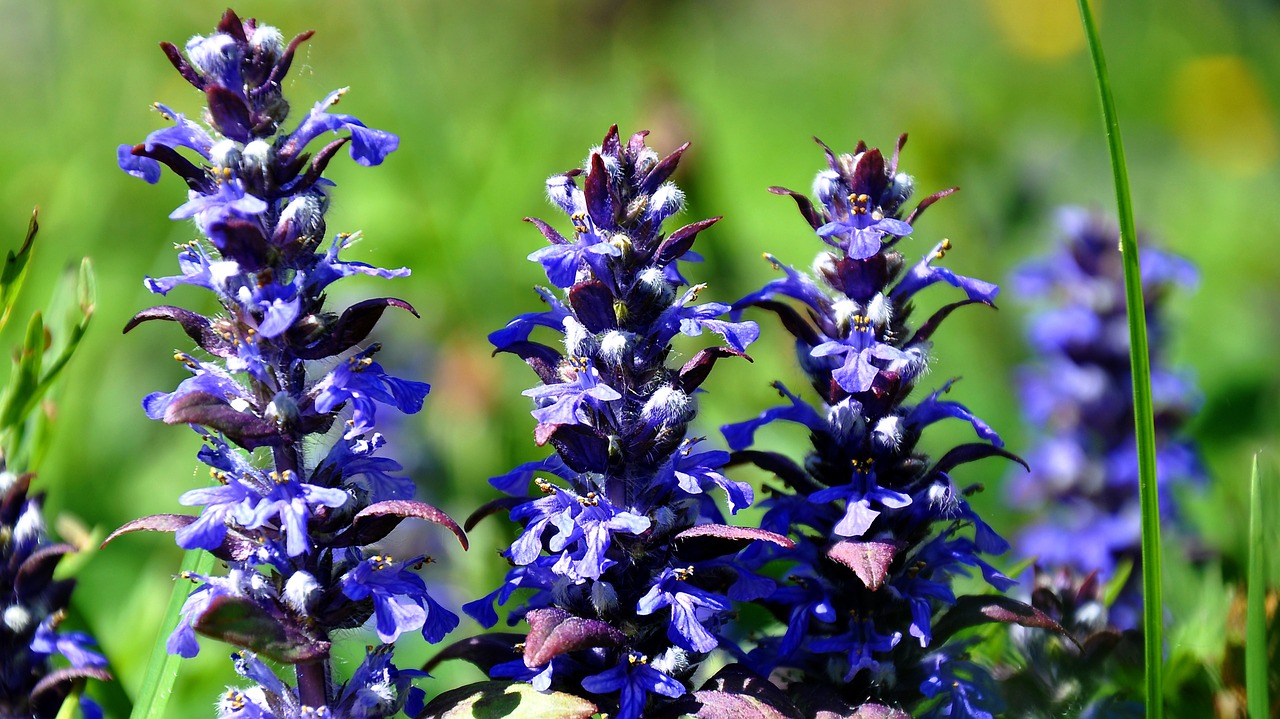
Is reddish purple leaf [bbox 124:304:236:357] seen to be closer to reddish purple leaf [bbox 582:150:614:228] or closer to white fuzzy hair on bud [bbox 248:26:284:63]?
white fuzzy hair on bud [bbox 248:26:284:63]

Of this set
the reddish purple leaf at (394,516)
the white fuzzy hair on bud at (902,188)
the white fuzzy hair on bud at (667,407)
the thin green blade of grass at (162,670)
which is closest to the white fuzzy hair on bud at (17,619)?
the thin green blade of grass at (162,670)

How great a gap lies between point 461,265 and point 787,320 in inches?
86.7

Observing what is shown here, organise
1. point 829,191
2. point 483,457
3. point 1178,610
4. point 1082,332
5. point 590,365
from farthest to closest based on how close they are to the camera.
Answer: point 483,457 < point 1082,332 < point 1178,610 < point 829,191 < point 590,365

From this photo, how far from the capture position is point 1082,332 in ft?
8.63

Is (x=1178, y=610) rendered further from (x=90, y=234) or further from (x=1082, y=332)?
(x=90, y=234)

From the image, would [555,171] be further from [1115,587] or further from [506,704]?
[506,704]

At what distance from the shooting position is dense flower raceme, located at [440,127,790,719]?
3.92ft

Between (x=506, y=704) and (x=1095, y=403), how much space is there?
1.88m

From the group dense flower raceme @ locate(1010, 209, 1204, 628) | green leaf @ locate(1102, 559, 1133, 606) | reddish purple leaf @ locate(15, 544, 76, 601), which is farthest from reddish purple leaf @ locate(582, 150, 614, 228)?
dense flower raceme @ locate(1010, 209, 1204, 628)

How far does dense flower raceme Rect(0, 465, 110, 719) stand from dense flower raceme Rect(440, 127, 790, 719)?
1.69 ft

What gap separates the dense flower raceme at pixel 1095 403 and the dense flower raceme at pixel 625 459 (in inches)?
60.8

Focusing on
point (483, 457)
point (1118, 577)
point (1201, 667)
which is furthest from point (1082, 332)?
point (483, 457)

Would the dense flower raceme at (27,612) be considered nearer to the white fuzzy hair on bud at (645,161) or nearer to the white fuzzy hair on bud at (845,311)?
the white fuzzy hair on bud at (645,161)

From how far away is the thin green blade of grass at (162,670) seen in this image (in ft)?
4.25
